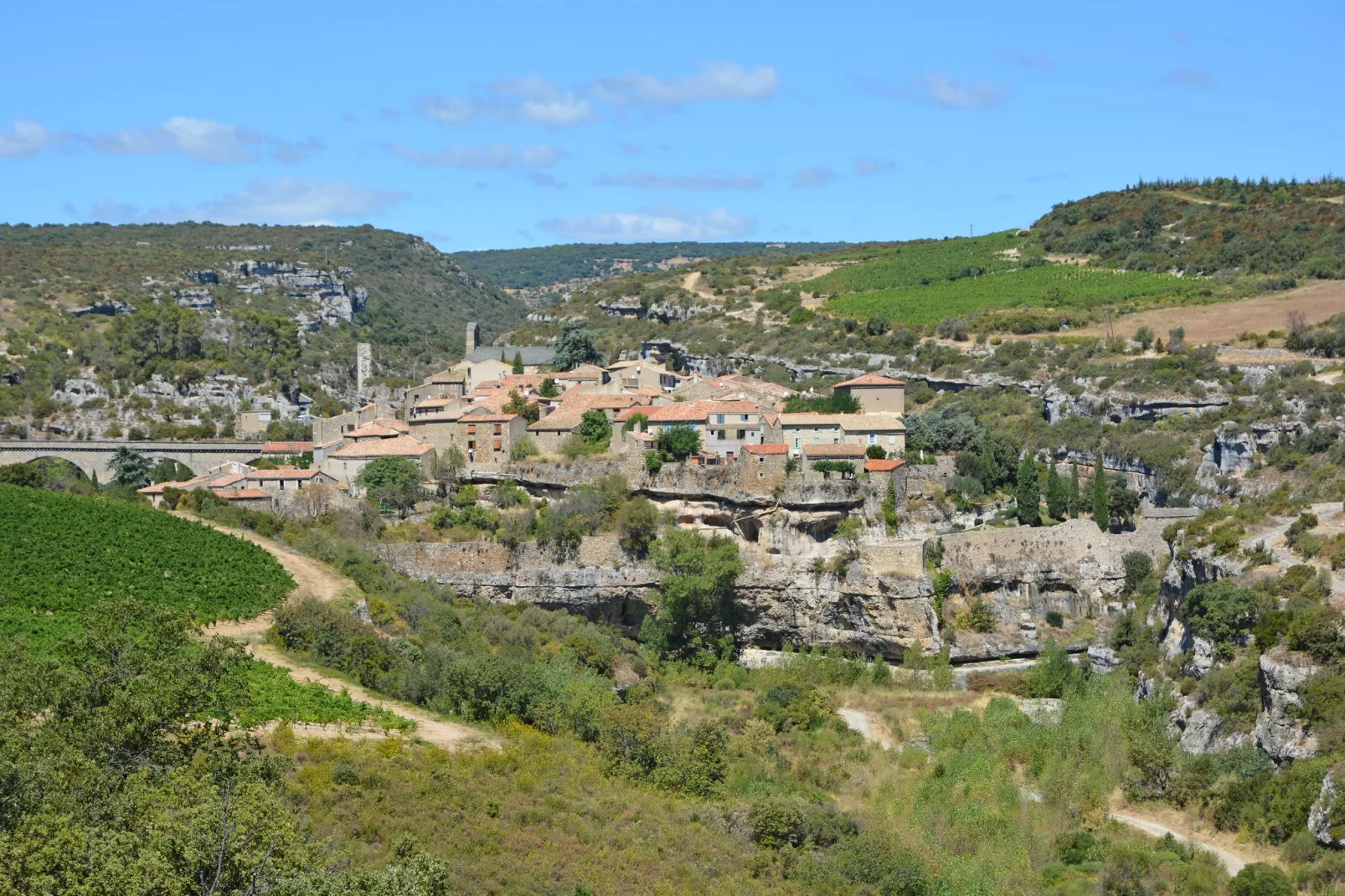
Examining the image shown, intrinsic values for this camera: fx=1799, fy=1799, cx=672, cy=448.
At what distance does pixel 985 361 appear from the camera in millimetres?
87000

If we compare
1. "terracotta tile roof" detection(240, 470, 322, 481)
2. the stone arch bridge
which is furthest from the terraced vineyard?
the stone arch bridge

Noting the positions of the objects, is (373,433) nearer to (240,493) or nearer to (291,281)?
(240,493)

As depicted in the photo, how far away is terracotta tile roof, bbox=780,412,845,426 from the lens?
213ft

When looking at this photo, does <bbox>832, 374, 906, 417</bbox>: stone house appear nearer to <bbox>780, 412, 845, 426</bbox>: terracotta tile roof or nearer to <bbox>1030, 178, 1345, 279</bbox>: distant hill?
<bbox>780, 412, 845, 426</bbox>: terracotta tile roof

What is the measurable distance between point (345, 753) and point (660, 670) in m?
21.6

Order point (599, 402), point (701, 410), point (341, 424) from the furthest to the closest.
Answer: point (341, 424), point (599, 402), point (701, 410)

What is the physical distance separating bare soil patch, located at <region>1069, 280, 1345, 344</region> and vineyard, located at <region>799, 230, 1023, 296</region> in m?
20.8

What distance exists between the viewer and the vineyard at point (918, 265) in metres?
114

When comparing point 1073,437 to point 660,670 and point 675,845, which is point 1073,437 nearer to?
point 660,670

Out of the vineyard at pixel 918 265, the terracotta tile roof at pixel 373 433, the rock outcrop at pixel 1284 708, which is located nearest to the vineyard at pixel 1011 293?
the vineyard at pixel 918 265

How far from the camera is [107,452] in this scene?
80.1m

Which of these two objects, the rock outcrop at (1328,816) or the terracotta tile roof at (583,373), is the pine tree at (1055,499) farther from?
the rock outcrop at (1328,816)

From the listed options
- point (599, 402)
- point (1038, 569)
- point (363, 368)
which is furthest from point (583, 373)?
point (363, 368)

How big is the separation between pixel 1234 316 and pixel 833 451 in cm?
3802
